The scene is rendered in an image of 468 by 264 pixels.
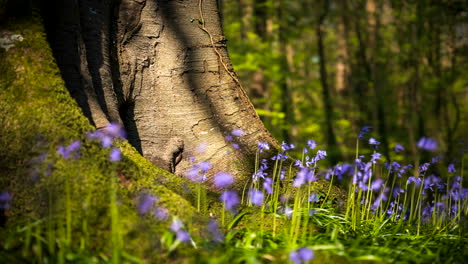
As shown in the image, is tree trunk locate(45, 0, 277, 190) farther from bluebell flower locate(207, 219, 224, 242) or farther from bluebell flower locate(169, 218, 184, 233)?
bluebell flower locate(169, 218, 184, 233)

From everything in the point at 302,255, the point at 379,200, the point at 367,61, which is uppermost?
the point at 367,61

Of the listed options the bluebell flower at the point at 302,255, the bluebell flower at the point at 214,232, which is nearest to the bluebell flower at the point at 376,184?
the bluebell flower at the point at 214,232

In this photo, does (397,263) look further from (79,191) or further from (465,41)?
(465,41)

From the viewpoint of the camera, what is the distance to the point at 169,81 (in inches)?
122

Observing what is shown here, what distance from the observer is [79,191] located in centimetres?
191

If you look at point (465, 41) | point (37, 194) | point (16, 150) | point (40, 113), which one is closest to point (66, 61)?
point (40, 113)

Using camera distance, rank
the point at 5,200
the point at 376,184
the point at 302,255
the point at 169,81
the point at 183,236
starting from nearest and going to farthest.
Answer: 1. the point at 302,255
2. the point at 183,236
3. the point at 5,200
4. the point at 376,184
5. the point at 169,81

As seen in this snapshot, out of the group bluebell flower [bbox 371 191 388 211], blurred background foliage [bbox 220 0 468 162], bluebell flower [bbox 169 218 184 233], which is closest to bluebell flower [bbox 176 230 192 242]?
bluebell flower [bbox 169 218 184 233]

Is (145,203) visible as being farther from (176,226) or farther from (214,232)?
(214,232)

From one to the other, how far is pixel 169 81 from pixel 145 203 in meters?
1.33

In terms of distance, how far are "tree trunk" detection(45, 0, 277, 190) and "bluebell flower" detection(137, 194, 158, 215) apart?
3.00 feet

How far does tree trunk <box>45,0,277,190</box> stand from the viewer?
287cm

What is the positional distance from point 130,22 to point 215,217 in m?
1.59

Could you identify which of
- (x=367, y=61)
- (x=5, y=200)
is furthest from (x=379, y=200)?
(x=367, y=61)
